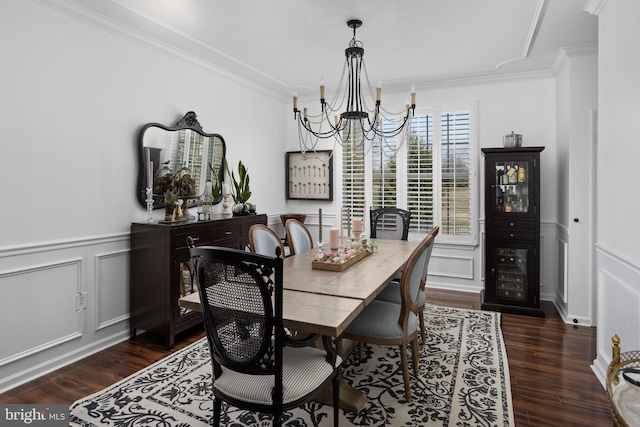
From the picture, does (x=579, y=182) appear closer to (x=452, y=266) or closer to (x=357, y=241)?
(x=452, y=266)

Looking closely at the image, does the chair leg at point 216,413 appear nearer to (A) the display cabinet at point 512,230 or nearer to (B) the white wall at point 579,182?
(A) the display cabinet at point 512,230

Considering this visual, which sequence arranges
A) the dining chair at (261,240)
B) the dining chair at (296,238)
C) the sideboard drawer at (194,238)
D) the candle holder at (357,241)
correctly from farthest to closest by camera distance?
the dining chair at (296,238)
the sideboard drawer at (194,238)
the candle holder at (357,241)
the dining chair at (261,240)

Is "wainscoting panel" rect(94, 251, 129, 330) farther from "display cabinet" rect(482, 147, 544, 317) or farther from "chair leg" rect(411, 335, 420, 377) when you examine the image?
"display cabinet" rect(482, 147, 544, 317)

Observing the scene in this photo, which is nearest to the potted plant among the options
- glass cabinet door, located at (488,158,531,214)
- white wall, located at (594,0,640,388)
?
glass cabinet door, located at (488,158,531,214)

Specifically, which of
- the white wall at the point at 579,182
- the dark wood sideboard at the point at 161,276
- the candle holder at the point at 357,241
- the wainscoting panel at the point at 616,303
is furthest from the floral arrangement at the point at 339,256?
the white wall at the point at 579,182

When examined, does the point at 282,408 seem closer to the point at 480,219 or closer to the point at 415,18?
the point at 415,18

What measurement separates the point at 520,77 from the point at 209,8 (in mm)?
3637

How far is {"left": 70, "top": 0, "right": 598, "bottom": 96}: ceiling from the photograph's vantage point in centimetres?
293

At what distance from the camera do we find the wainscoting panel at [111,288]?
3.18 m

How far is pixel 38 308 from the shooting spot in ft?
9.05

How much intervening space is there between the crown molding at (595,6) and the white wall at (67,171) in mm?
3542

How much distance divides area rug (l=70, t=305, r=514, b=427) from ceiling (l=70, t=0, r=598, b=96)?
8.87 feet

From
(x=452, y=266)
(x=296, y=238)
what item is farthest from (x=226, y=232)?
(x=452, y=266)

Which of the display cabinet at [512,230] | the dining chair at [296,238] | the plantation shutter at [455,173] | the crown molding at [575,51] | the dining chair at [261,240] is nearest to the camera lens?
the dining chair at [261,240]
